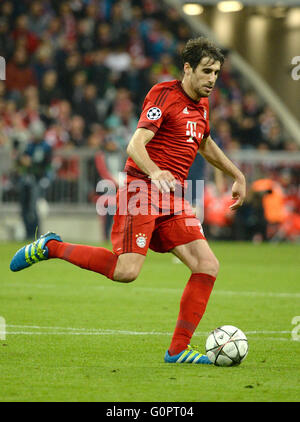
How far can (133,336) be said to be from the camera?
7.31 metres

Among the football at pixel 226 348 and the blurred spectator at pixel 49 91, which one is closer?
the football at pixel 226 348

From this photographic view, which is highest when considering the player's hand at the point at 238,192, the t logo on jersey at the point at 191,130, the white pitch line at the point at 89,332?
the t logo on jersey at the point at 191,130

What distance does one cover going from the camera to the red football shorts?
6.23 m

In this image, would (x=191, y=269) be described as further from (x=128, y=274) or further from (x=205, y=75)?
(x=205, y=75)

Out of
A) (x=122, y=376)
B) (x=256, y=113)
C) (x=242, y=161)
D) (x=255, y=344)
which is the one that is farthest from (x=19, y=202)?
(x=122, y=376)

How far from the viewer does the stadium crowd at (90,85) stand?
19.4 meters

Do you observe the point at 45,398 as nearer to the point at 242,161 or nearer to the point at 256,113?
the point at 242,161

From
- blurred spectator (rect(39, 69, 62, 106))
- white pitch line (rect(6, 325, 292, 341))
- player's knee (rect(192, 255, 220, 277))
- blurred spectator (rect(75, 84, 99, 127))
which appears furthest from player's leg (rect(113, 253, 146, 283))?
blurred spectator (rect(75, 84, 99, 127))

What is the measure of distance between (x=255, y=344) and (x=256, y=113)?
53.1 ft

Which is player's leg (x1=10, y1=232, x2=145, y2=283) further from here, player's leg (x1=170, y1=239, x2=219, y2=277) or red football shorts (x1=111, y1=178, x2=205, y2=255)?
player's leg (x1=170, y1=239, x2=219, y2=277)

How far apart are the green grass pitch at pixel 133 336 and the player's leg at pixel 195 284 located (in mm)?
308

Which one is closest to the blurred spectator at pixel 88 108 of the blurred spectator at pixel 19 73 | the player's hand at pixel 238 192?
the blurred spectator at pixel 19 73

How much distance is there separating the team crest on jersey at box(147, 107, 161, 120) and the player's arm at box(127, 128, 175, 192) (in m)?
0.11

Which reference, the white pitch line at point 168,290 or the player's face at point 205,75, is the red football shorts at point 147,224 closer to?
the player's face at point 205,75
